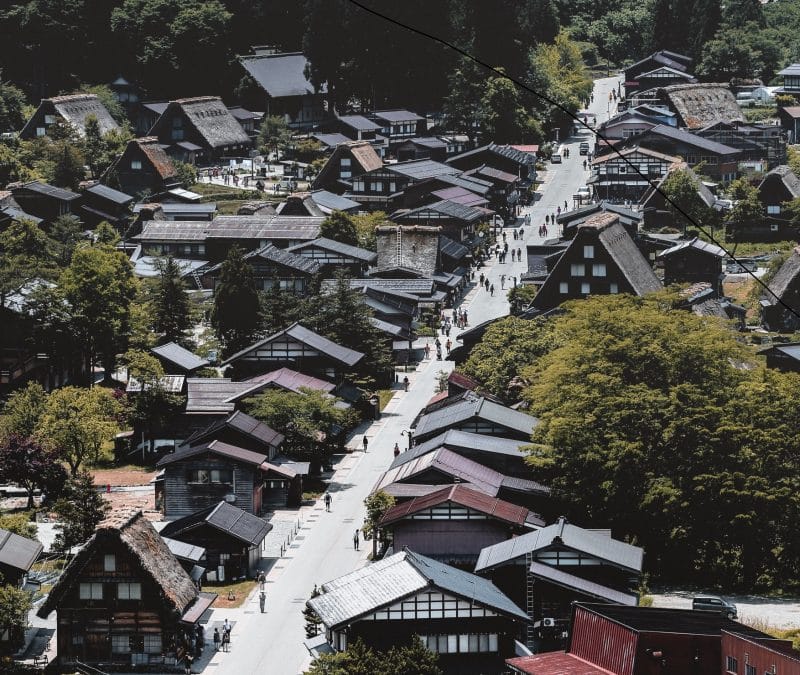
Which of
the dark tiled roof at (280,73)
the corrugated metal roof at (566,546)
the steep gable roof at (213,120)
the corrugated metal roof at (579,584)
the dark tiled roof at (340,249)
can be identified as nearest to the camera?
the corrugated metal roof at (579,584)

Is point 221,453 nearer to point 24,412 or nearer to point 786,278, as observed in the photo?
point 24,412

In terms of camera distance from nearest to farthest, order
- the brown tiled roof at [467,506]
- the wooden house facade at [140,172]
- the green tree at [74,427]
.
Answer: the brown tiled roof at [467,506] < the green tree at [74,427] < the wooden house facade at [140,172]

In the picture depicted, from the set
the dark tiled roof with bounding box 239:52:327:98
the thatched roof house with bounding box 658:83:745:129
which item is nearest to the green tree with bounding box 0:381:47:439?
the dark tiled roof with bounding box 239:52:327:98

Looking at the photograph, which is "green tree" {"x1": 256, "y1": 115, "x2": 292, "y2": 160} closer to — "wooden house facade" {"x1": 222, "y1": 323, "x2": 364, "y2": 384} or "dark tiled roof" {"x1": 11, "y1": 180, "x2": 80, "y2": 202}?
"dark tiled roof" {"x1": 11, "y1": 180, "x2": 80, "y2": 202}

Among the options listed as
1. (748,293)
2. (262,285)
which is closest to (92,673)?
(262,285)

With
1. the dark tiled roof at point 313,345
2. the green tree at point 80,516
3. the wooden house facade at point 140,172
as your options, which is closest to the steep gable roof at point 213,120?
the wooden house facade at point 140,172

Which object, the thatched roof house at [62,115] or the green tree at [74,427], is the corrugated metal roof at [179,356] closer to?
the green tree at [74,427]

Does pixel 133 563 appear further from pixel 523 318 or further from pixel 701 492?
pixel 523 318

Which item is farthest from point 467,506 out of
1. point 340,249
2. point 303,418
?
point 340,249
